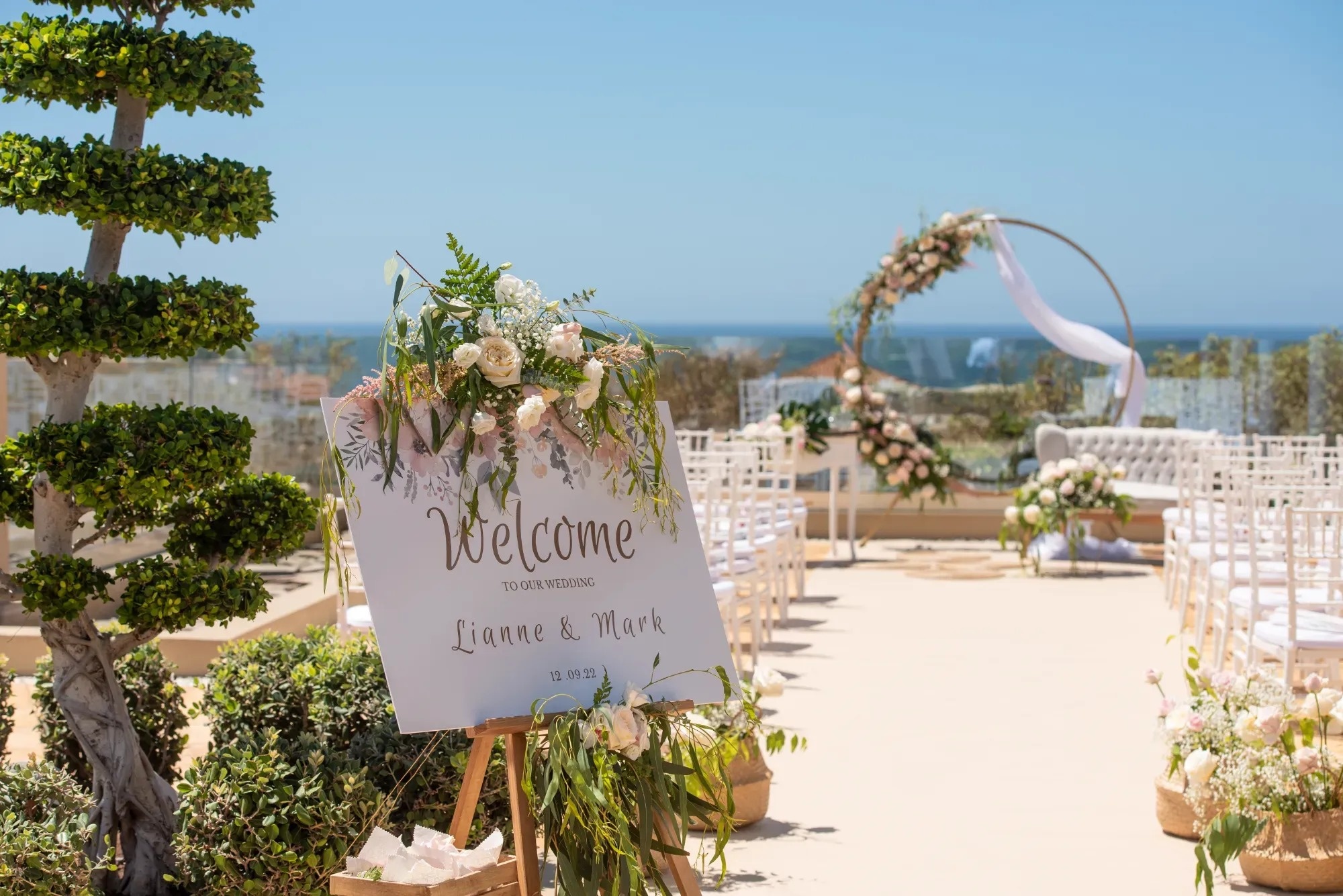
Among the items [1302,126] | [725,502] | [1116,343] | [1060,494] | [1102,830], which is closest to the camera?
[1102,830]

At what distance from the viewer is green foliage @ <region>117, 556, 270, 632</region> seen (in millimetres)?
3131

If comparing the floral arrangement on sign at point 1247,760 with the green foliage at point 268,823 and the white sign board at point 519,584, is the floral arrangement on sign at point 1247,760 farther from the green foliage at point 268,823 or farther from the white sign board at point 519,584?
the green foliage at point 268,823

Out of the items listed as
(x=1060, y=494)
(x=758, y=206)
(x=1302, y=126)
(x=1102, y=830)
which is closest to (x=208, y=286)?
(x=1102, y=830)

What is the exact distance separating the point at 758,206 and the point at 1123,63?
74.2 feet

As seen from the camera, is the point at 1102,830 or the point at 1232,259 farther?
the point at 1232,259

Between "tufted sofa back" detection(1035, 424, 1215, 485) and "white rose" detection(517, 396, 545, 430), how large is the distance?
378 inches

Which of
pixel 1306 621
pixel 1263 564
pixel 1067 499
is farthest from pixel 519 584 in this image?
pixel 1067 499

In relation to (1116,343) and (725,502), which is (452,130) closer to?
(1116,343)

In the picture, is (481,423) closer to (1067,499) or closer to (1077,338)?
(1067,499)

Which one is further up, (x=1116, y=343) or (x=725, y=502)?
(x=1116, y=343)

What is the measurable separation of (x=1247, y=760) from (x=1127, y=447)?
8546mm

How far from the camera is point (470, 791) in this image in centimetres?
272

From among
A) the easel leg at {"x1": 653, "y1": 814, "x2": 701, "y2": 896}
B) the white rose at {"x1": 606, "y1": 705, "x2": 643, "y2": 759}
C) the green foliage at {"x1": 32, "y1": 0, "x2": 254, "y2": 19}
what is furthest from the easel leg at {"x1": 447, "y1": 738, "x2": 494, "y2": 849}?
the green foliage at {"x1": 32, "y1": 0, "x2": 254, "y2": 19}

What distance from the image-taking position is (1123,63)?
1240 inches
